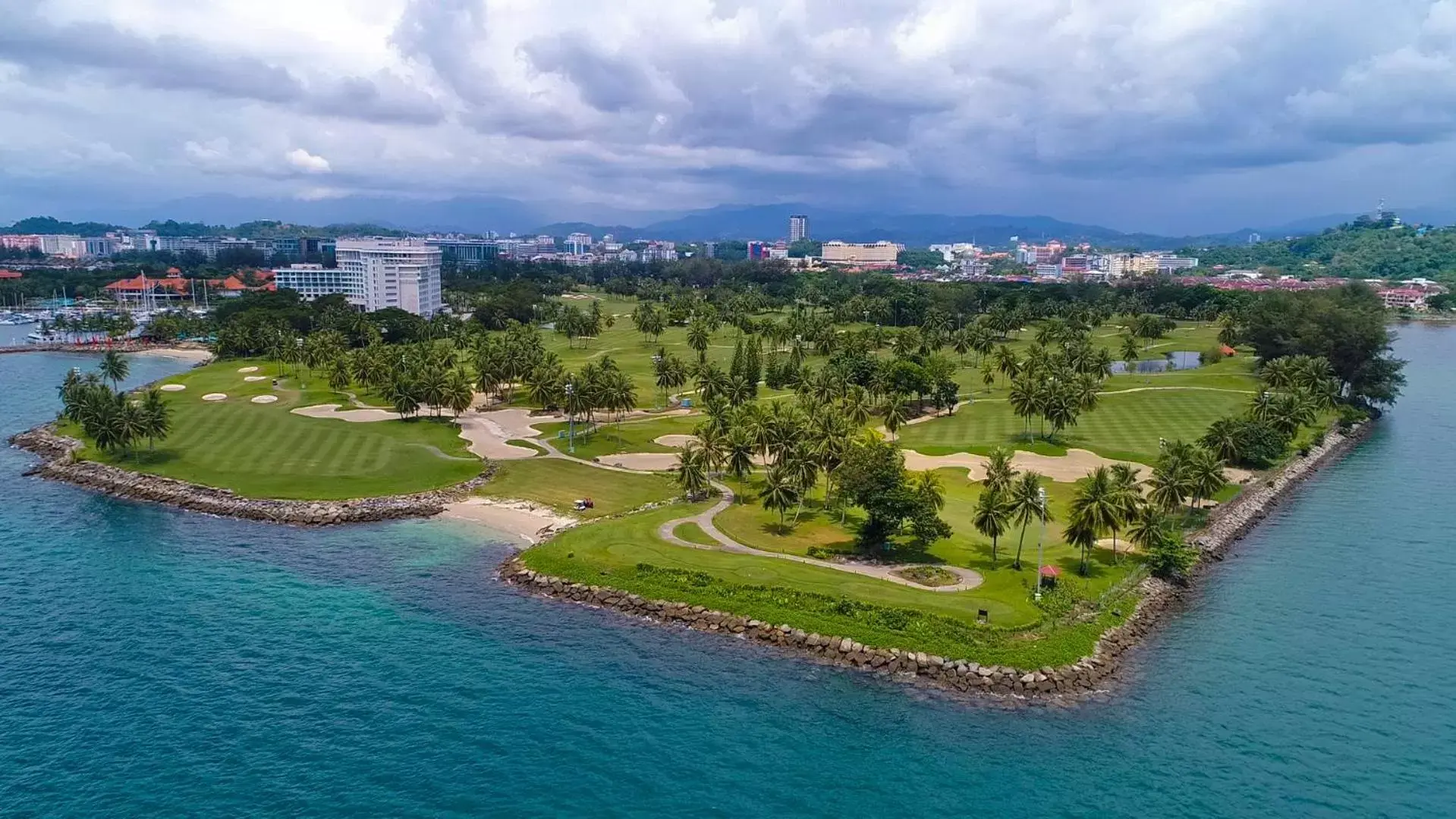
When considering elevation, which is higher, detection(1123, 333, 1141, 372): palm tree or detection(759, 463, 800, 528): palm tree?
detection(1123, 333, 1141, 372): palm tree

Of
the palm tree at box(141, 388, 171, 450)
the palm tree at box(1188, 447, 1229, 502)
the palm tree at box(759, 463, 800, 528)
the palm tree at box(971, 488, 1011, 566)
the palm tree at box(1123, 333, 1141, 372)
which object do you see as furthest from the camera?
the palm tree at box(1123, 333, 1141, 372)

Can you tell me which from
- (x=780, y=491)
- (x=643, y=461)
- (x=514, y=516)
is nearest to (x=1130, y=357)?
(x=643, y=461)

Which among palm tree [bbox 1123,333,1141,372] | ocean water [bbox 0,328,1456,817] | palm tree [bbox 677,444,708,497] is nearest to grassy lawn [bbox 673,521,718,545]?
palm tree [bbox 677,444,708,497]

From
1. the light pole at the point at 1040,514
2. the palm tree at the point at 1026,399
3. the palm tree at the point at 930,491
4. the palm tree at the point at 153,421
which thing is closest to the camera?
the light pole at the point at 1040,514

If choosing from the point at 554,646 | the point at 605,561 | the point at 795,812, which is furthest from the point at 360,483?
the point at 795,812

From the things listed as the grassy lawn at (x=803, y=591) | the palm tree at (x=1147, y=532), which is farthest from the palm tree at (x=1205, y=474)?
the grassy lawn at (x=803, y=591)

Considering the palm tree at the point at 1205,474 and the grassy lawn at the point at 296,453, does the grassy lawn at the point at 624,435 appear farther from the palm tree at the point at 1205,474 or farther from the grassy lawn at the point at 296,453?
the palm tree at the point at 1205,474

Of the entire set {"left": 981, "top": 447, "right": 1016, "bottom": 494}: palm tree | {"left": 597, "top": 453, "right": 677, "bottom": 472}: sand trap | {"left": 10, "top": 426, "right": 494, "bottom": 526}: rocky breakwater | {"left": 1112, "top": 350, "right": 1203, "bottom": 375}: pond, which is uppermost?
{"left": 1112, "top": 350, "right": 1203, "bottom": 375}: pond

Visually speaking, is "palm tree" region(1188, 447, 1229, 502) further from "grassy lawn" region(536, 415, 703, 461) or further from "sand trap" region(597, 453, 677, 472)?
"grassy lawn" region(536, 415, 703, 461)

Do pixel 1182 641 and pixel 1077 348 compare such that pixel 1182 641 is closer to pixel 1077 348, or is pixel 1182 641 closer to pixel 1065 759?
pixel 1065 759
